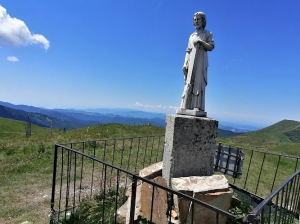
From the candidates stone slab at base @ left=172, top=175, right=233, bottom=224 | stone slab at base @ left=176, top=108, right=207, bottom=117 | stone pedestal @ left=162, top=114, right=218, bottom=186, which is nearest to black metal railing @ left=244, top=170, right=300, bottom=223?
stone slab at base @ left=172, top=175, right=233, bottom=224

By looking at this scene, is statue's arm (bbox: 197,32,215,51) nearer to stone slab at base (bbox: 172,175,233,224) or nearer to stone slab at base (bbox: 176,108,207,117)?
stone slab at base (bbox: 176,108,207,117)

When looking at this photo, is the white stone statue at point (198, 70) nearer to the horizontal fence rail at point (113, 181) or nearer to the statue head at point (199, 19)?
the statue head at point (199, 19)

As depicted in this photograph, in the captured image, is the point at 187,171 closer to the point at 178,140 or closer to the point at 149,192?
the point at 178,140

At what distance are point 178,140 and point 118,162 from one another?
217 inches

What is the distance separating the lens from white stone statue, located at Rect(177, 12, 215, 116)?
5875mm

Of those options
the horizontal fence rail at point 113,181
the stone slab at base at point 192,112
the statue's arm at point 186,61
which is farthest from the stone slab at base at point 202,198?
the statue's arm at point 186,61

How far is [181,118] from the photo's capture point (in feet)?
17.8

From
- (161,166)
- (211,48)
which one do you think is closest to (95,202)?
(161,166)

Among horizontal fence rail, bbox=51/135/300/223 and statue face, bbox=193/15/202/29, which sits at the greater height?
statue face, bbox=193/15/202/29

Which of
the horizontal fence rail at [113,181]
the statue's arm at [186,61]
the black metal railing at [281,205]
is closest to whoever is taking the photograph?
the black metal railing at [281,205]

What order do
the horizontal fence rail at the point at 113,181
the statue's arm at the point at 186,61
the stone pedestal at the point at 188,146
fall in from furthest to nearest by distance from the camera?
the statue's arm at the point at 186,61
the stone pedestal at the point at 188,146
the horizontal fence rail at the point at 113,181

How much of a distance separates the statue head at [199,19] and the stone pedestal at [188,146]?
2.27 meters

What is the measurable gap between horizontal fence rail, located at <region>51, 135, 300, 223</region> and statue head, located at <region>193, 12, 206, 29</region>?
11.3ft

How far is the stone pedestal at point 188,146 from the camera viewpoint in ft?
17.9
